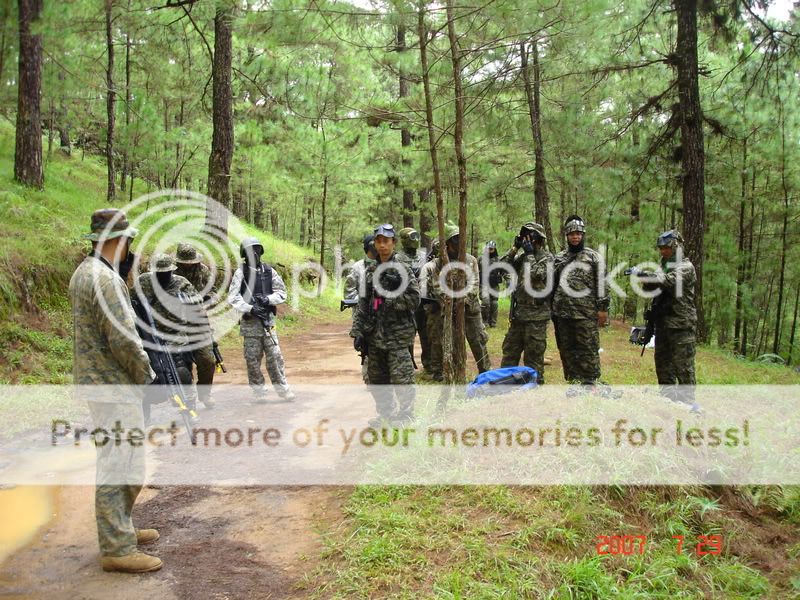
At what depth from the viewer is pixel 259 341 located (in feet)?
24.6

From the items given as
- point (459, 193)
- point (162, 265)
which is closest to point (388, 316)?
point (459, 193)

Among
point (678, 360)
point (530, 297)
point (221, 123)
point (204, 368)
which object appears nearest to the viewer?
point (678, 360)

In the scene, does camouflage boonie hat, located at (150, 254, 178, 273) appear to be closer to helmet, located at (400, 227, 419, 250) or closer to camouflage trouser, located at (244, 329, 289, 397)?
camouflage trouser, located at (244, 329, 289, 397)

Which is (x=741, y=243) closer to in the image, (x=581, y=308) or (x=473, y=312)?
(x=473, y=312)

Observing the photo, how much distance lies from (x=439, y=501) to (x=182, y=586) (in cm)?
186

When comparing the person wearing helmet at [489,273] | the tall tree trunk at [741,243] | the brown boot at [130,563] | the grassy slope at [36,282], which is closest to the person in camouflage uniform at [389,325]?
the brown boot at [130,563]

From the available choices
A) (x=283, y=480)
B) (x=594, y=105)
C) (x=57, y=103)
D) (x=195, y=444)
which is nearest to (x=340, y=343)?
(x=195, y=444)

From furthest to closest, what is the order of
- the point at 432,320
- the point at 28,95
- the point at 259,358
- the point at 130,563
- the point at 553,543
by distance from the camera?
the point at 28,95, the point at 432,320, the point at 259,358, the point at 553,543, the point at 130,563

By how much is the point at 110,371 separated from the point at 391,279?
2.92 metres

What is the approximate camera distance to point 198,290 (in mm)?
7359

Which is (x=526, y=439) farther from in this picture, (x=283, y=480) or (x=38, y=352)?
(x=38, y=352)

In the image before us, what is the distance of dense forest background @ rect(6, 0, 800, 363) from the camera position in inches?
246

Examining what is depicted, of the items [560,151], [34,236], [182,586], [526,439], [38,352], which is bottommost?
[182,586]

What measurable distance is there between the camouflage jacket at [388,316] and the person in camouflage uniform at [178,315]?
2.19 meters
